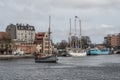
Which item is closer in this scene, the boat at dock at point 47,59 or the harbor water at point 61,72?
the harbor water at point 61,72

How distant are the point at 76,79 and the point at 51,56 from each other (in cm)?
6966

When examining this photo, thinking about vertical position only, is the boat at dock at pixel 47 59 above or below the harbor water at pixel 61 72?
above

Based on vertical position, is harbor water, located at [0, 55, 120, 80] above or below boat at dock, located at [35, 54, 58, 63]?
below

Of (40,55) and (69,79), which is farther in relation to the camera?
(40,55)

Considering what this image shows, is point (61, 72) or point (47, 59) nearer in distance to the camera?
point (61, 72)

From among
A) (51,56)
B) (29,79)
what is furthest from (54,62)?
(29,79)

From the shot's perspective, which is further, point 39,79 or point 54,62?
point 54,62

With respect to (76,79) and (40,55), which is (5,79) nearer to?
(76,79)

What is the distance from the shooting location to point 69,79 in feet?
228

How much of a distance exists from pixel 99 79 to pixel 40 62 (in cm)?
7338

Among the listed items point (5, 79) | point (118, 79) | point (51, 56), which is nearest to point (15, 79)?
point (5, 79)

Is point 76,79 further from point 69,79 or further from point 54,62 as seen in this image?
point 54,62

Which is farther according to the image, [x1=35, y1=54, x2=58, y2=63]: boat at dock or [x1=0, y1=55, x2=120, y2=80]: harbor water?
[x1=35, y1=54, x2=58, y2=63]: boat at dock

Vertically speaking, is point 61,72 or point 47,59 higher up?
point 47,59
